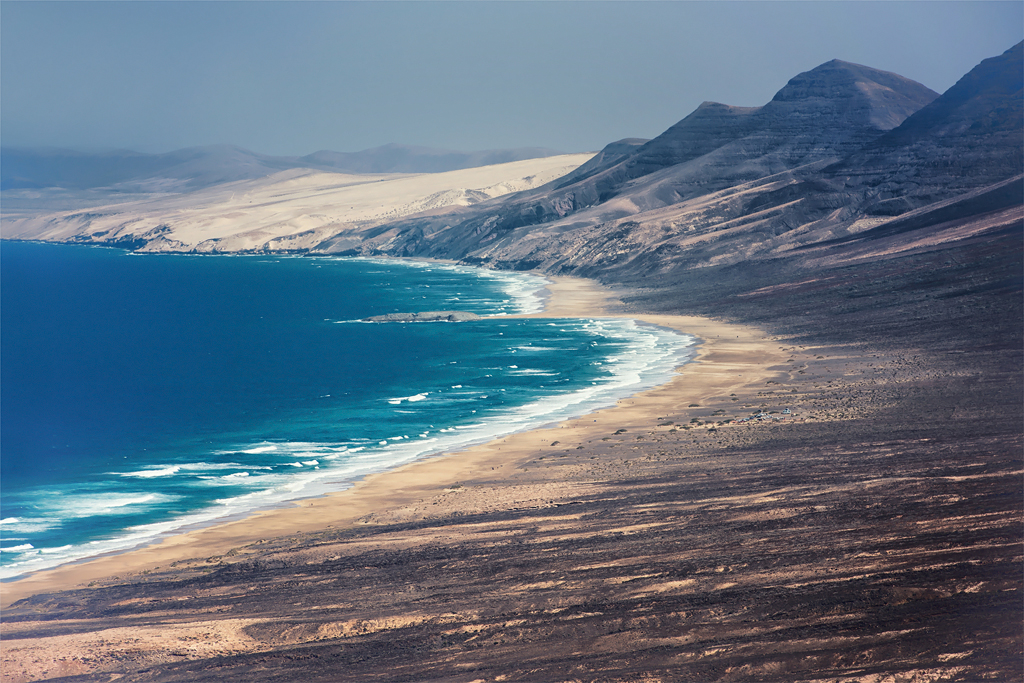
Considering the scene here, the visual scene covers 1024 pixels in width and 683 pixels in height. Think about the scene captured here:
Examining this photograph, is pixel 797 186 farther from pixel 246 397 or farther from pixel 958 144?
pixel 246 397

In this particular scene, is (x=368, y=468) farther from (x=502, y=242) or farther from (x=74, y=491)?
(x=502, y=242)

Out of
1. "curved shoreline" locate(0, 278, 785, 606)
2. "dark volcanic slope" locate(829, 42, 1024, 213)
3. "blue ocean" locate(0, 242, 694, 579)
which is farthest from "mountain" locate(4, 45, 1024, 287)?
"curved shoreline" locate(0, 278, 785, 606)

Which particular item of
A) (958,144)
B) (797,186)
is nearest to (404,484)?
(958,144)

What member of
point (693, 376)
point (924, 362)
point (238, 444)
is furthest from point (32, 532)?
point (924, 362)

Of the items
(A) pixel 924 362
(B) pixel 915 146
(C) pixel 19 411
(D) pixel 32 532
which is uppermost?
(B) pixel 915 146

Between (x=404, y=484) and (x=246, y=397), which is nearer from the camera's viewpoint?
(x=404, y=484)

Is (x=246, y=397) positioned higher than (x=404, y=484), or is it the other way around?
(x=246, y=397)

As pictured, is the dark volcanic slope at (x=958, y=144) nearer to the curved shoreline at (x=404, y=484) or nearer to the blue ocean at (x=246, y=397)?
the blue ocean at (x=246, y=397)

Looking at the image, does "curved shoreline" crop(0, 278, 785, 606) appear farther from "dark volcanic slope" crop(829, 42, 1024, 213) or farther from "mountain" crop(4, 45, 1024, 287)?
"dark volcanic slope" crop(829, 42, 1024, 213)
